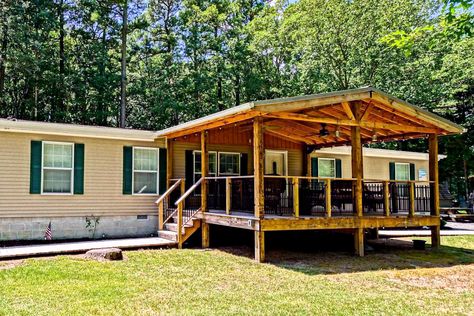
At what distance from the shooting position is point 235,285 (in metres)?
6.52

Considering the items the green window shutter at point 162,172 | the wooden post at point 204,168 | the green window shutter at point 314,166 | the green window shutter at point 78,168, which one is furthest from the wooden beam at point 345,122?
the green window shutter at point 78,168

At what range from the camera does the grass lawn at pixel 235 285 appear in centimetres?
527

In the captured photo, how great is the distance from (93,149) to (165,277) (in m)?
5.46

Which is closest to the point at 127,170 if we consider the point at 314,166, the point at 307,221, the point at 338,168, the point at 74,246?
the point at 74,246

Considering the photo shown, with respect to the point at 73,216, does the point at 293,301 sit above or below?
below

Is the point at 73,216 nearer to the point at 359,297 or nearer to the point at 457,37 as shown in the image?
the point at 359,297

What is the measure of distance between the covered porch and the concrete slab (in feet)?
2.40

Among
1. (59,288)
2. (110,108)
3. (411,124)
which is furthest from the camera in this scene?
(110,108)

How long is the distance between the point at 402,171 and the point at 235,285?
1264 centimetres

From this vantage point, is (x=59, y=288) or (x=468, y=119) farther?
(x=468, y=119)

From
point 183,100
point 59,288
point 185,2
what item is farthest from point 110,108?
point 59,288

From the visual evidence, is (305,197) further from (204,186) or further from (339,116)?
(204,186)

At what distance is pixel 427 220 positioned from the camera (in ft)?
34.9

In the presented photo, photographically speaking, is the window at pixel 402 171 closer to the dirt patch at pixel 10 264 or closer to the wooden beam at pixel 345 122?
the wooden beam at pixel 345 122
